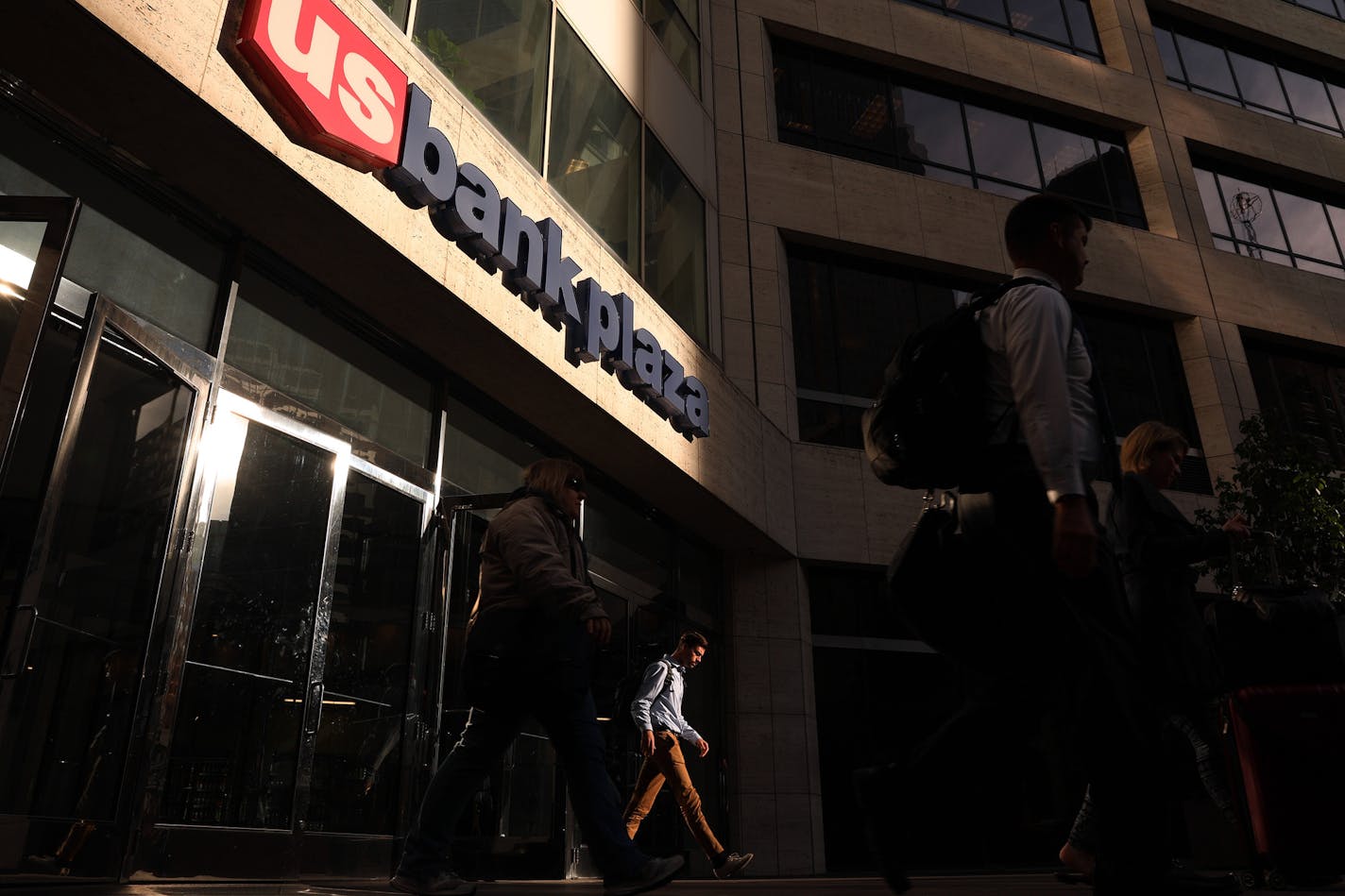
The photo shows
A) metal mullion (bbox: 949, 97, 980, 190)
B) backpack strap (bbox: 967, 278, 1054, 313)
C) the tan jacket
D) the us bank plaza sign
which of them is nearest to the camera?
backpack strap (bbox: 967, 278, 1054, 313)

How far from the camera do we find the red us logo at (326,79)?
504 cm

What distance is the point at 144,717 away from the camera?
473 centimetres

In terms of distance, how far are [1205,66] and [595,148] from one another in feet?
44.9

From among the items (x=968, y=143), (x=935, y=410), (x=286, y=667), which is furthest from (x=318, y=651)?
(x=968, y=143)

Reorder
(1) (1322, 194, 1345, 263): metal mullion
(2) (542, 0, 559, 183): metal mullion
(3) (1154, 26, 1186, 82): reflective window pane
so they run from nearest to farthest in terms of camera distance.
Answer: (2) (542, 0, 559, 183): metal mullion, (1) (1322, 194, 1345, 263): metal mullion, (3) (1154, 26, 1186, 82): reflective window pane

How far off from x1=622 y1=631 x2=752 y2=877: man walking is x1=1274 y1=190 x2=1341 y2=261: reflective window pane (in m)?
14.8

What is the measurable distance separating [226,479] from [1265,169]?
17.8 metres

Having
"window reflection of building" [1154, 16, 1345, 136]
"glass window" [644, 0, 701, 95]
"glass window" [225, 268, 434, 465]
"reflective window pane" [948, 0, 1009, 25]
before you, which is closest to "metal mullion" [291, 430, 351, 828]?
"glass window" [225, 268, 434, 465]

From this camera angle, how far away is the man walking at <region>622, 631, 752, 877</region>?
6891 mm

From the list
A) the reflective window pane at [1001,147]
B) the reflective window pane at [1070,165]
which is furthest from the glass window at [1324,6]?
the reflective window pane at [1001,147]

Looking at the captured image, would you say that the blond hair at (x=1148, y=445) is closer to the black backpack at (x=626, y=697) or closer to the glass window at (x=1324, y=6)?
the black backpack at (x=626, y=697)

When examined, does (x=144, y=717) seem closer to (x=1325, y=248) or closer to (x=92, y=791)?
(x=92, y=791)

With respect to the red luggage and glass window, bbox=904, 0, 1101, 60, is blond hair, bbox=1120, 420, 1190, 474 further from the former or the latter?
glass window, bbox=904, 0, 1101, 60

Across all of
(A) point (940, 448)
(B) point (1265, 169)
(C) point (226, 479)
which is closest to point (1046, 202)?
(A) point (940, 448)
